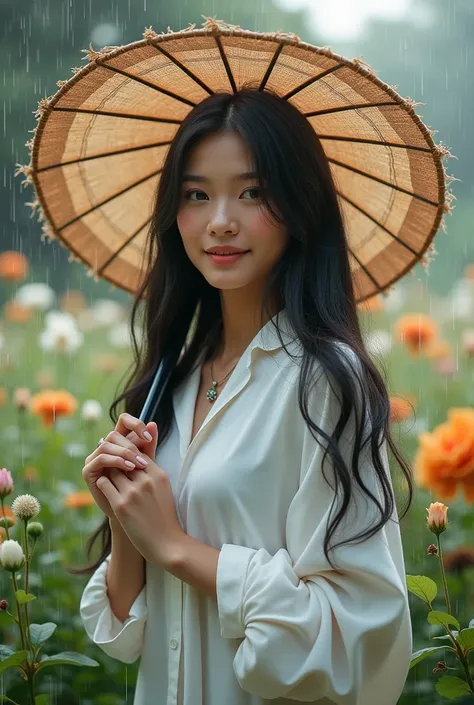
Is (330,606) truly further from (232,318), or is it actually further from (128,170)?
(128,170)

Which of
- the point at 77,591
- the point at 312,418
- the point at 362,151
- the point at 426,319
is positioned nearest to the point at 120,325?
the point at 426,319

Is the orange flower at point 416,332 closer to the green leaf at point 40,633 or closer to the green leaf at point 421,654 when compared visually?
the green leaf at point 421,654

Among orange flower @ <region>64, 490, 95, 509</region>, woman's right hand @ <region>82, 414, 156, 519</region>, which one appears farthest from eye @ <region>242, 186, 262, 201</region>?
orange flower @ <region>64, 490, 95, 509</region>

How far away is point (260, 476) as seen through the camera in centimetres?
157

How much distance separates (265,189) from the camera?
65.5 inches

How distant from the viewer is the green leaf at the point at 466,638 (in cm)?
169

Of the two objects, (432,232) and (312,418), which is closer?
(312,418)

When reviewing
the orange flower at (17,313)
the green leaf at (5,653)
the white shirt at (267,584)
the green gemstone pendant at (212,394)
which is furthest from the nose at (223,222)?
the orange flower at (17,313)

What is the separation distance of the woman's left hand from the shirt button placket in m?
0.10

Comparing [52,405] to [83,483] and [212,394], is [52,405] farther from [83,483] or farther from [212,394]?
[212,394]

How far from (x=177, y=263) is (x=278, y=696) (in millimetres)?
781

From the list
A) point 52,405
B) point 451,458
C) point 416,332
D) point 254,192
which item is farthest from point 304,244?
point 416,332

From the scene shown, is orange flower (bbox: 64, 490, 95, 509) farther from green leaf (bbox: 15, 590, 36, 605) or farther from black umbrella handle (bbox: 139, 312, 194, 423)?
green leaf (bbox: 15, 590, 36, 605)

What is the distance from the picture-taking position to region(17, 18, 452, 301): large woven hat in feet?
5.45
